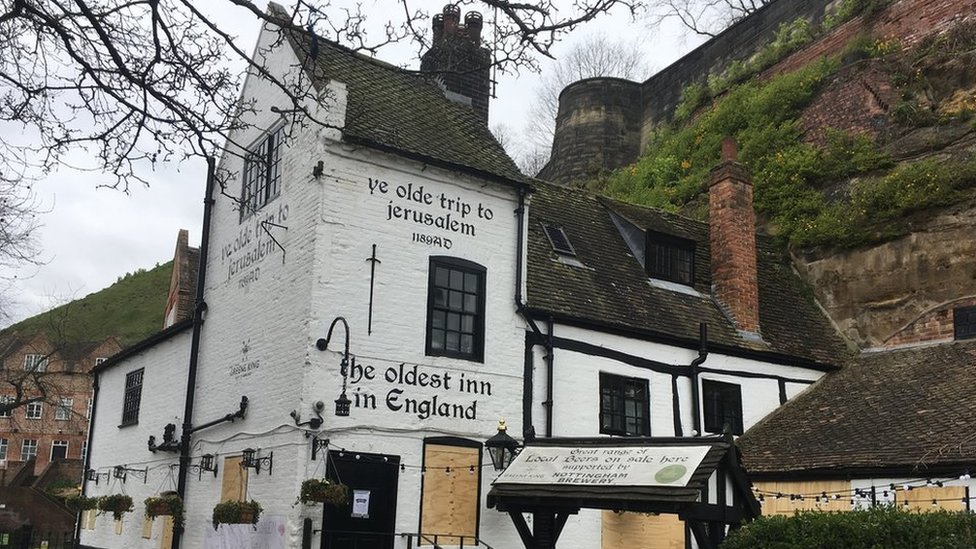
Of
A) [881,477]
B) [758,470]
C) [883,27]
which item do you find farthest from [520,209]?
[883,27]

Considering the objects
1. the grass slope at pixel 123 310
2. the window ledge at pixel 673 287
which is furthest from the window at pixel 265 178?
the grass slope at pixel 123 310

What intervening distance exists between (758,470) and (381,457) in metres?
6.77

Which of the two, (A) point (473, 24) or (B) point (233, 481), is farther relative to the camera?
(A) point (473, 24)

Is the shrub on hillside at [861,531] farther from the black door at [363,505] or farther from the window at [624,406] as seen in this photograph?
the window at [624,406]

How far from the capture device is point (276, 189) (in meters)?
14.9

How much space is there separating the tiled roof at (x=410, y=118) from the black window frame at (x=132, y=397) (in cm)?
828

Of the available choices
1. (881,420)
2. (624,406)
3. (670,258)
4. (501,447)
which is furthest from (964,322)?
(501,447)

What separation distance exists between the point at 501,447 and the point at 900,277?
10.4m

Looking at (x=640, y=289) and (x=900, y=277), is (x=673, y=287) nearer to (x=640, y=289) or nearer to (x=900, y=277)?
(x=640, y=289)

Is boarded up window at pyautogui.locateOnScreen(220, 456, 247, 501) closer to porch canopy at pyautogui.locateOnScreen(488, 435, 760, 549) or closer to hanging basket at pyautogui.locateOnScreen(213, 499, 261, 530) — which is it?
hanging basket at pyautogui.locateOnScreen(213, 499, 261, 530)

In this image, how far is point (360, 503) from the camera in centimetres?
1266

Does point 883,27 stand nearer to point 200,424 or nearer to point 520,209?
point 520,209

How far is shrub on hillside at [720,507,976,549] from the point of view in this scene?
886 cm

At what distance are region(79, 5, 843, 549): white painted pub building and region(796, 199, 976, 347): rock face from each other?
1.13 meters
